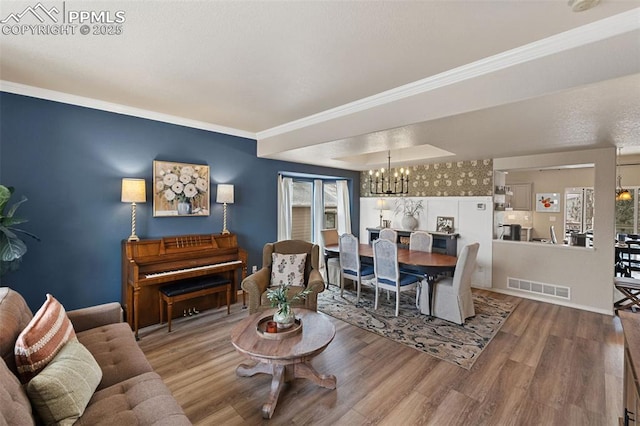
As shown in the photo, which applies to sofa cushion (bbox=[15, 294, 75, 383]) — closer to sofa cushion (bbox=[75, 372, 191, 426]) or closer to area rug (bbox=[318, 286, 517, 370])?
sofa cushion (bbox=[75, 372, 191, 426])

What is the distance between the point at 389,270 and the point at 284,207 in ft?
8.38

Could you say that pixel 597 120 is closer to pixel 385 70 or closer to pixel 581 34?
pixel 581 34

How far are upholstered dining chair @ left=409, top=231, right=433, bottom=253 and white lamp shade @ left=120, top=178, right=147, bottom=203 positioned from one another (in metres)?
4.19

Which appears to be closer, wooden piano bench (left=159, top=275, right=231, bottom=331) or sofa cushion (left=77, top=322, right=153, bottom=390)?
sofa cushion (left=77, top=322, right=153, bottom=390)

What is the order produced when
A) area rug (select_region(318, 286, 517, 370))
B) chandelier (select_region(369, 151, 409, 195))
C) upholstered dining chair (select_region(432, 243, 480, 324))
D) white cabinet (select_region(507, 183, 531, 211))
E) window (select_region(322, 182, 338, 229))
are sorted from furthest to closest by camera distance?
white cabinet (select_region(507, 183, 531, 211)) → window (select_region(322, 182, 338, 229)) → chandelier (select_region(369, 151, 409, 195)) → upholstered dining chair (select_region(432, 243, 480, 324)) → area rug (select_region(318, 286, 517, 370))

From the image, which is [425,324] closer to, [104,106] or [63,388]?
[63,388]

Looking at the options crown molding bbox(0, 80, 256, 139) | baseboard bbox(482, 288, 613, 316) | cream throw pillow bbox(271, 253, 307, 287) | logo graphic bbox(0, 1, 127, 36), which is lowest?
baseboard bbox(482, 288, 613, 316)

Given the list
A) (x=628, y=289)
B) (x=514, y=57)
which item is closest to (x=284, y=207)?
(x=514, y=57)

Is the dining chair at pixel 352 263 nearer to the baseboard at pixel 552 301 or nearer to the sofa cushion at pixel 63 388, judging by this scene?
the baseboard at pixel 552 301

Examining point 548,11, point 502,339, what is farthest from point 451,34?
point 502,339

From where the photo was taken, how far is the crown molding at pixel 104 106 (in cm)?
282

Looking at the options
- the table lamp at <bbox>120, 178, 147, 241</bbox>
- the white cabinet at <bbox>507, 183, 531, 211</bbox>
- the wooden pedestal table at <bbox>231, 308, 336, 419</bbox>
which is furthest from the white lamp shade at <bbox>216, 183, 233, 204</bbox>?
the white cabinet at <bbox>507, 183, 531, 211</bbox>

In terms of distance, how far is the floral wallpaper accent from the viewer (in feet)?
17.0

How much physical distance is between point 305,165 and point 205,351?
386 cm
